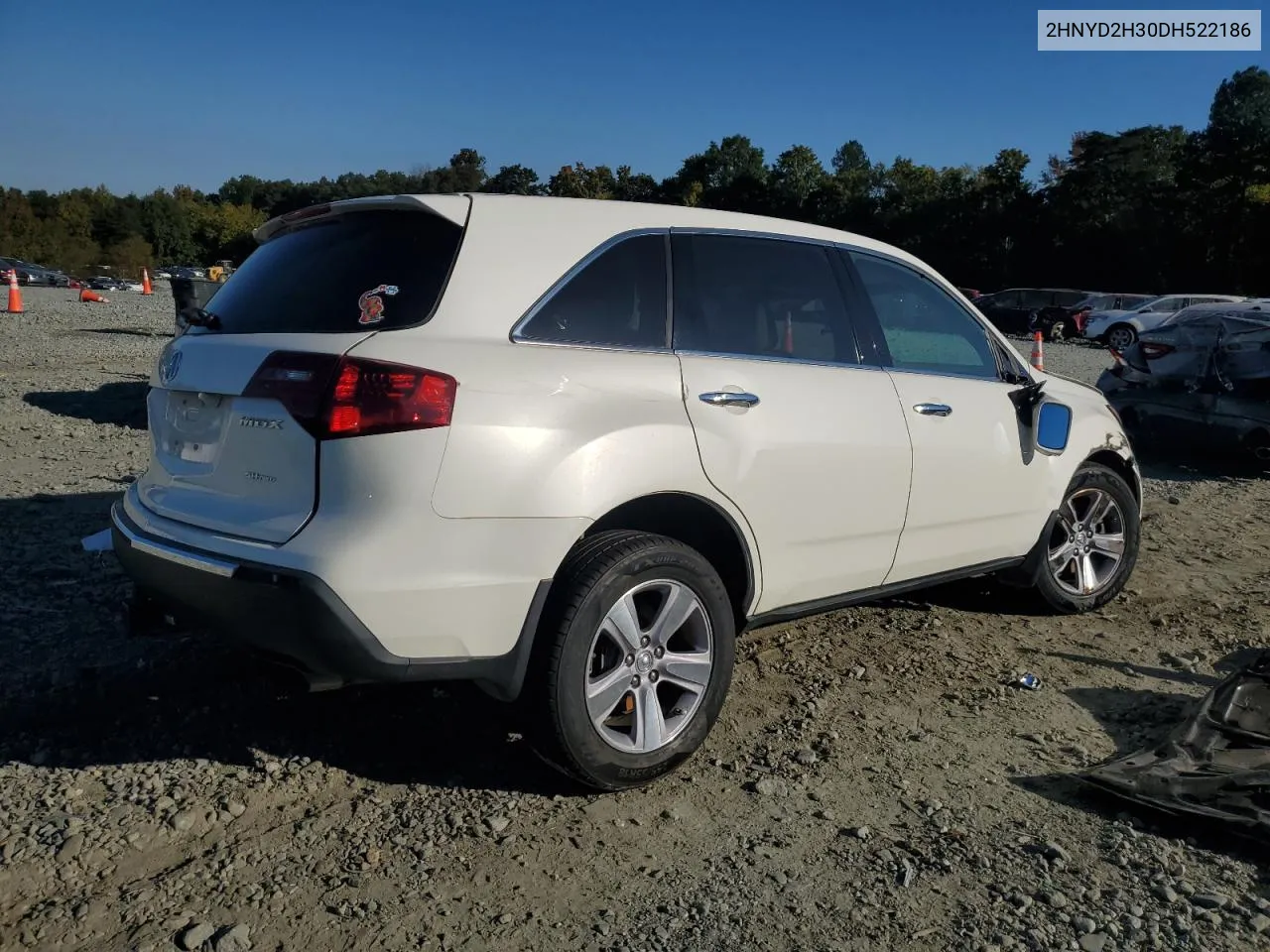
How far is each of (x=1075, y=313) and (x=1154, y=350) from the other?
22610 millimetres

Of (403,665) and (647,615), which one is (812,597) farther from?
(403,665)

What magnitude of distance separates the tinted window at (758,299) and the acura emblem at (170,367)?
154 cm

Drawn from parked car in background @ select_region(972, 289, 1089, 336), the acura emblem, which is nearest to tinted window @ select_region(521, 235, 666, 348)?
the acura emblem

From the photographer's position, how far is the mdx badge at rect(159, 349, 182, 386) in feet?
10.5

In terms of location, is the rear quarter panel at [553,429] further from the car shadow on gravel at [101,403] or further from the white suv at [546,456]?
the car shadow on gravel at [101,403]

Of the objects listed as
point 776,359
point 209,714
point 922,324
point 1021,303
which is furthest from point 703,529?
point 1021,303

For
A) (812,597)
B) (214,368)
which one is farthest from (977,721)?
(214,368)

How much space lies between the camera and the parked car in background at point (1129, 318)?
86.7ft

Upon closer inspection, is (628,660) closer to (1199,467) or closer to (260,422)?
(260,422)

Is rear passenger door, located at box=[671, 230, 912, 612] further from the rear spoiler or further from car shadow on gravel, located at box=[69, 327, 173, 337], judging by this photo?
car shadow on gravel, located at box=[69, 327, 173, 337]

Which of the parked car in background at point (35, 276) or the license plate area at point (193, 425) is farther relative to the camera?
the parked car in background at point (35, 276)

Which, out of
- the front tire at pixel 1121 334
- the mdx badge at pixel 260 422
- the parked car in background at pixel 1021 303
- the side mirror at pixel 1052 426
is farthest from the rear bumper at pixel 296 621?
the parked car in background at pixel 1021 303

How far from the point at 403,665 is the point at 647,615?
785 millimetres

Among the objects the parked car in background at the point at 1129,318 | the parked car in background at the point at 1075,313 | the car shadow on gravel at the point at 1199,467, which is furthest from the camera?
the parked car in background at the point at 1075,313
